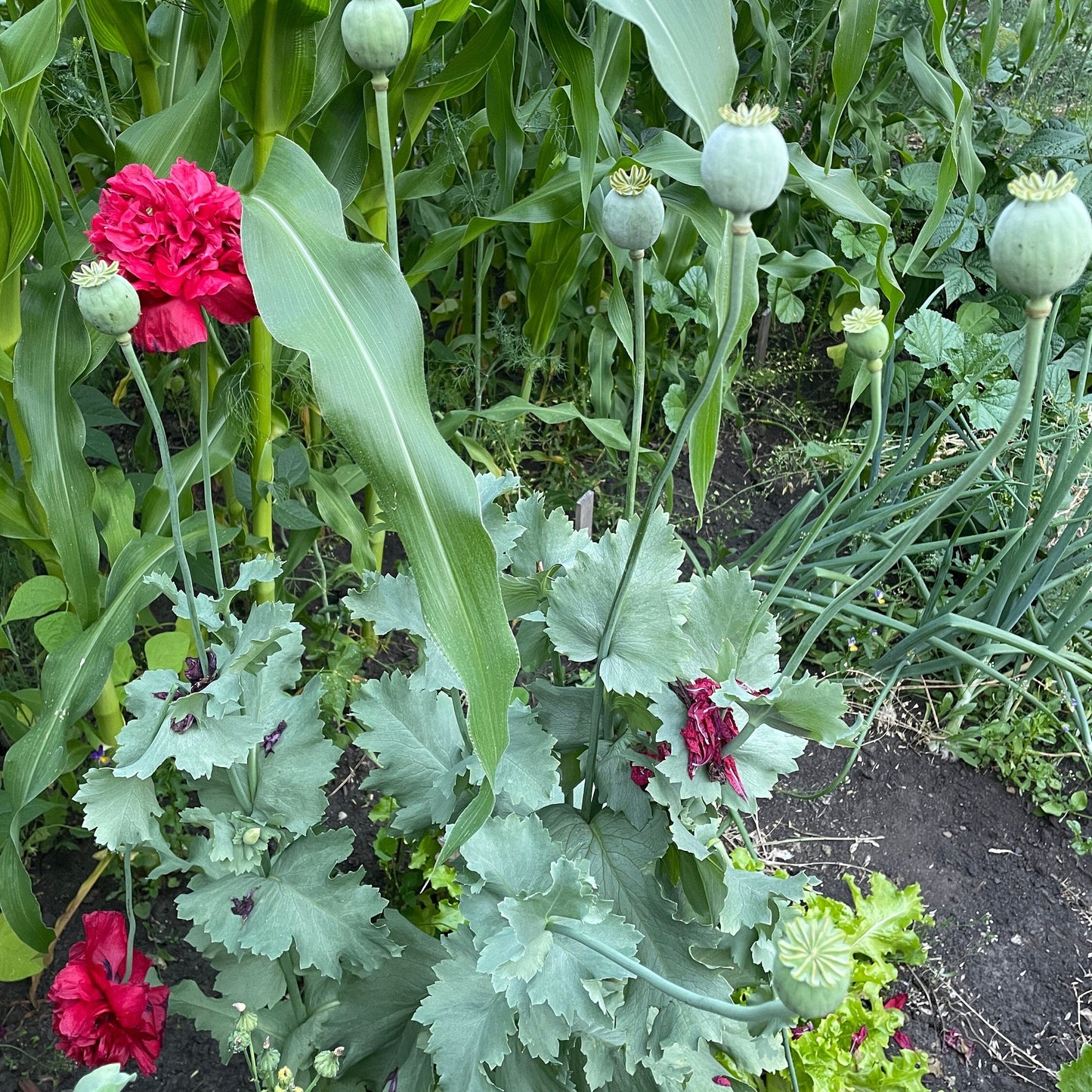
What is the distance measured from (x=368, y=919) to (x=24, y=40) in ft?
2.65

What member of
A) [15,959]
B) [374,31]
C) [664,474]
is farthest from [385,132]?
[15,959]

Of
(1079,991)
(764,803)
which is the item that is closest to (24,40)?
Answer: (764,803)

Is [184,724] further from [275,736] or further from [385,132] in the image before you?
[385,132]

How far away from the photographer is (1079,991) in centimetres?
134

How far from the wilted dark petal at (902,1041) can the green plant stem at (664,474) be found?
61 cm

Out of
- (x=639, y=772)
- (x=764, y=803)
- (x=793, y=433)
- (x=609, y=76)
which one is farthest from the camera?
(x=793, y=433)

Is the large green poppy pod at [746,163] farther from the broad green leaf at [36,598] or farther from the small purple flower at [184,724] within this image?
the broad green leaf at [36,598]

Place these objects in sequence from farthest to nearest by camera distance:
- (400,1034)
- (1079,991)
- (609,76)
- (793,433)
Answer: (793,433), (1079,991), (609,76), (400,1034)

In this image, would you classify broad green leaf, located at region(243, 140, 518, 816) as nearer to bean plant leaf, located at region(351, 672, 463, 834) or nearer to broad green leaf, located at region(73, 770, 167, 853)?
bean plant leaf, located at region(351, 672, 463, 834)

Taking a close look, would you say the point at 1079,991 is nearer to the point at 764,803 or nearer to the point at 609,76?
the point at 764,803

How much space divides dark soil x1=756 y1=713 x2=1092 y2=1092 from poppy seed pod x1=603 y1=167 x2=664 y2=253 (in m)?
1.08

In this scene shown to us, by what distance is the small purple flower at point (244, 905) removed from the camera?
83 centimetres

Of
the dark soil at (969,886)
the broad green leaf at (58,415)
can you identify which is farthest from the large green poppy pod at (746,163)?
the dark soil at (969,886)

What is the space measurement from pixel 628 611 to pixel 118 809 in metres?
0.43
